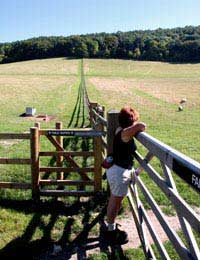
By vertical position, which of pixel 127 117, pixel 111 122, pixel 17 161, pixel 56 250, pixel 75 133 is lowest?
pixel 56 250

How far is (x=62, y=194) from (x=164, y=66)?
87321mm

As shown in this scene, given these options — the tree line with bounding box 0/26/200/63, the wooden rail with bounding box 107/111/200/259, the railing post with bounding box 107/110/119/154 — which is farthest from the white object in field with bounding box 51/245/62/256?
the tree line with bounding box 0/26/200/63

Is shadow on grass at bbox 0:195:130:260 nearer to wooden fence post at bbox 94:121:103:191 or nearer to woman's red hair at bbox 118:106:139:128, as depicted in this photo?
wooden fence post at bbox 94:121:103:191

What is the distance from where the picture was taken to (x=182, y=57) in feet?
349

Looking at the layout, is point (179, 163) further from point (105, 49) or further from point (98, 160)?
point (105, 49)

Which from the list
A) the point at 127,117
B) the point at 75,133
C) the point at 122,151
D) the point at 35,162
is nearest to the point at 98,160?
the point at 75,133

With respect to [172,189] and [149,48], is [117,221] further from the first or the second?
→ [149,48]

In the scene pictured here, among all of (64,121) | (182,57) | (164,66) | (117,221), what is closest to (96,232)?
(117,221)

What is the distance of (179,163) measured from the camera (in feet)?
9.45

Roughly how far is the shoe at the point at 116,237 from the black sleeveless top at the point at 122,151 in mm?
1065

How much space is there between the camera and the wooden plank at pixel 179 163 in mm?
2544

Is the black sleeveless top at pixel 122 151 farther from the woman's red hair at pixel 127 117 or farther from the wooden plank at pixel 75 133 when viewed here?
the wooden plank at pixel 75 133

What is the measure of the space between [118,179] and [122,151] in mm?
358

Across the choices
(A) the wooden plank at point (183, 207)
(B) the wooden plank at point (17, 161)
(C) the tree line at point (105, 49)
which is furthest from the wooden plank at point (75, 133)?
(C) the tree line at point (105, 49)
